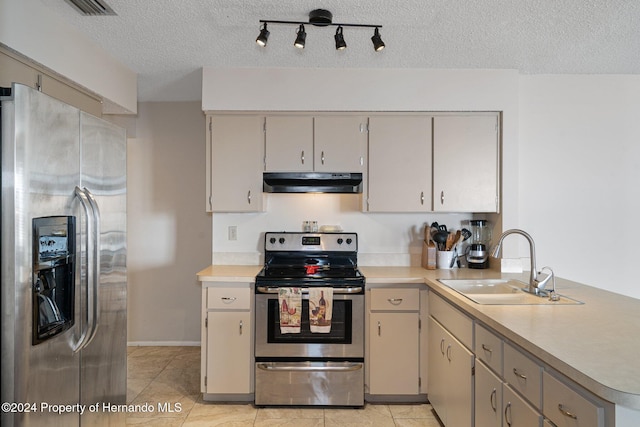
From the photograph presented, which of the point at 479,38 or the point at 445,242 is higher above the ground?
the point at 479,38

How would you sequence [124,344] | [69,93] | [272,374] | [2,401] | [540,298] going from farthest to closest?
[272,374] < [69,93] < [540,298] < [124,344] < [2,401]

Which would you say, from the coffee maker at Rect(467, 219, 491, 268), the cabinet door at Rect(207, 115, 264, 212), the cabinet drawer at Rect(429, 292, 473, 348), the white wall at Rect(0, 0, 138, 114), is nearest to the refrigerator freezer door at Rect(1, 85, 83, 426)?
the white wall at Rect(0, 0, 138, 114)

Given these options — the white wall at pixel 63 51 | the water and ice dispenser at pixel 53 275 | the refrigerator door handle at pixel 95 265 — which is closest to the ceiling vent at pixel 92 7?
the white wall at pixel 63 51

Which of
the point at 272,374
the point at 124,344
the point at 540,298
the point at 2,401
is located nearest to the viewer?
the point at 2,401

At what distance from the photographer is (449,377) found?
2.31 m

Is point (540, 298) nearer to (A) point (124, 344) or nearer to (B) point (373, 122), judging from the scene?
(B) point (373, 122)

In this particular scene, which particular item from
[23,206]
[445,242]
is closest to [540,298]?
[445,242]

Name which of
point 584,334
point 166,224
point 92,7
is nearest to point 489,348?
point 584,334

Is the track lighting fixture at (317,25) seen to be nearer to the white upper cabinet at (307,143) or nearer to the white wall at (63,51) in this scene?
the white upper cabinet at (307,143)

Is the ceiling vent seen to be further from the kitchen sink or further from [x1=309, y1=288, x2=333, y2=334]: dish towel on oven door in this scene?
the kitchen sink

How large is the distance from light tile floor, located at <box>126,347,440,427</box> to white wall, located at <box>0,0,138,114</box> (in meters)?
2.18

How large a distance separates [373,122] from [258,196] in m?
1.05

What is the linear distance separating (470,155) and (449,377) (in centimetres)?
163

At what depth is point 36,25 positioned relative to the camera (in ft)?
6.77
